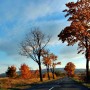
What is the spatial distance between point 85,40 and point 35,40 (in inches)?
1054

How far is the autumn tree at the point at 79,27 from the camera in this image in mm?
46500

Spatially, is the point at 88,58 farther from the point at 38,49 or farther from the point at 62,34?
the point at 38,49

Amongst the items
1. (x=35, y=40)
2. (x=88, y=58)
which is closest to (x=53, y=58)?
(x=35, y=40)

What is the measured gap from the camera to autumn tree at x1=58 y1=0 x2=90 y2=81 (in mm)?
46500

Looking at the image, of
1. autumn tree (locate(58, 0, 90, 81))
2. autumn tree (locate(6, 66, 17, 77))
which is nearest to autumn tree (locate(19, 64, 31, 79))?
autumn tree (locate(6, 66, 17, 77))

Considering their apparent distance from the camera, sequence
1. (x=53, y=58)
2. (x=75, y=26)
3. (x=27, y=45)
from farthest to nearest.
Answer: (x=53, y=58) < (x=27, y=45) < (x=75, y=26)

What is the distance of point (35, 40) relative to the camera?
73000mm

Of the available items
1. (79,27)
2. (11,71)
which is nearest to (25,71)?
(11,71)

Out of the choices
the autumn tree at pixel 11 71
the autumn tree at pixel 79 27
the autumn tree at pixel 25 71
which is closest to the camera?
the autumn tree at pixel 79 27

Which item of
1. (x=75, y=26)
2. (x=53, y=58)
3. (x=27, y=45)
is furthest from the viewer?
(x=53, y=58)

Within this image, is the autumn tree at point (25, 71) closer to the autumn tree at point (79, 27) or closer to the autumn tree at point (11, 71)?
the autumn tree at point (11, 71)

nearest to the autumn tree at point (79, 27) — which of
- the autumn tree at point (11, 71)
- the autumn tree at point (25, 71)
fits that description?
the autumn tree at point (25, 71)

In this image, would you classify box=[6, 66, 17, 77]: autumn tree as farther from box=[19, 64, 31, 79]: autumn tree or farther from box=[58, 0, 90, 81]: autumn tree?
box=[58, 0, 90, 81]: autumn tree

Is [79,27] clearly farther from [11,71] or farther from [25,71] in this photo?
[11,71]
